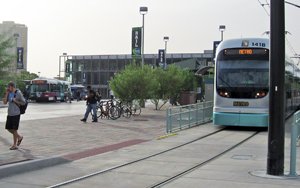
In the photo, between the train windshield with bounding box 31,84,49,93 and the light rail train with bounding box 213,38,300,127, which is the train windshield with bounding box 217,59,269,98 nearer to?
the light rail train with bounding box 213,38,300,127

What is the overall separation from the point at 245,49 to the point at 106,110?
9085 mm

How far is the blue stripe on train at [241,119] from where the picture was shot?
2098 cm

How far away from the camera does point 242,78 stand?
2169 cm

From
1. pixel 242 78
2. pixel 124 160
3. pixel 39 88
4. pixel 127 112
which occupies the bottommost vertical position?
pixel 124 160

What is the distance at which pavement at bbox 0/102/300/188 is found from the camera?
973 cm

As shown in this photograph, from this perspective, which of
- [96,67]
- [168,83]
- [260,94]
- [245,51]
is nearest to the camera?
[260,94]

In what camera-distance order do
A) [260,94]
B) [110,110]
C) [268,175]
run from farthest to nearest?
[110,110] → [260,94] → [268,175]

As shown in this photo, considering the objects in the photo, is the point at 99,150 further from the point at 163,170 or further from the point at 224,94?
the point at 224,94

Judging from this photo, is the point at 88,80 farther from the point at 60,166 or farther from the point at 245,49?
the point at 60,166

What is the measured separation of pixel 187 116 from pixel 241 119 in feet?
7.75

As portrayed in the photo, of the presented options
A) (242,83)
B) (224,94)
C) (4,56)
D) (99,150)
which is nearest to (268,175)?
(99,150)

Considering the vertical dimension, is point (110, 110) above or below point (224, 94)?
below

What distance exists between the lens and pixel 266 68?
21406mm

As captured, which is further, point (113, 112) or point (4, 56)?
point (113, 112)
